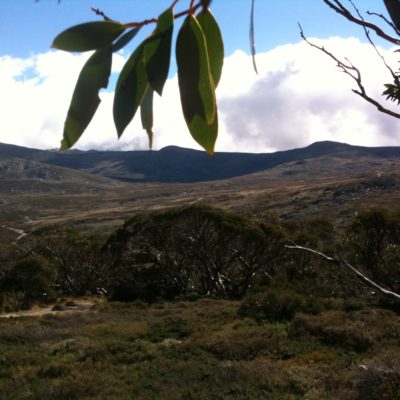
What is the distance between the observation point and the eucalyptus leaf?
843mm

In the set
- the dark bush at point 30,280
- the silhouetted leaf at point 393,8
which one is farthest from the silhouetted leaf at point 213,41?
the dark bush at point 30,280

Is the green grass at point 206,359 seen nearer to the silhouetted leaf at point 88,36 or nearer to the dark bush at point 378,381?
the dark bush at point 378,381

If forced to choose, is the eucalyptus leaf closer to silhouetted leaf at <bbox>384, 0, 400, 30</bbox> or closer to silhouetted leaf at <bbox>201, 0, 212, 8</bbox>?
silhouetted leaf at <bbox>201, 0, 212, 8</bbox>

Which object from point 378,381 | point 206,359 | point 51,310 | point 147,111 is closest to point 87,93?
point 147,111

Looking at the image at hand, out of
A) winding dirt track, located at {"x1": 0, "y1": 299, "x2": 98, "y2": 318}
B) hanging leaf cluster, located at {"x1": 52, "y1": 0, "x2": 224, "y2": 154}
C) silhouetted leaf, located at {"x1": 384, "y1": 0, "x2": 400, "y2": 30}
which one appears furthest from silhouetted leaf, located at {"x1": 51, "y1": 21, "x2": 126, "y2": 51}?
winding dirt track, located at {"x1": 0, "y1": 299, "x2": 98, "y2": 318}

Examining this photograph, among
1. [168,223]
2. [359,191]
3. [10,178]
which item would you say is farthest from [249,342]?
[10,178]

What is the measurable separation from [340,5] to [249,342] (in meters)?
12.9

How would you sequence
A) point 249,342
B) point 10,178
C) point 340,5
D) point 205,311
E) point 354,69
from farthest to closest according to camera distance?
point 10,178, point 205,311, point 249,342, point 354,69, point 340,5

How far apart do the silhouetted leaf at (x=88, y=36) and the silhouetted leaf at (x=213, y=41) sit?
0.16 meters

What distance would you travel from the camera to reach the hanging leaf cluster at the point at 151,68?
2.80 ft

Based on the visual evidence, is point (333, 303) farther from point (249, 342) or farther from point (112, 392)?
point (112, 392)

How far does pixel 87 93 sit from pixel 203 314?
1933 centimetres

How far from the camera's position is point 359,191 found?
81.5 metres

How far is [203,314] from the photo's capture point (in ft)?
64.5
